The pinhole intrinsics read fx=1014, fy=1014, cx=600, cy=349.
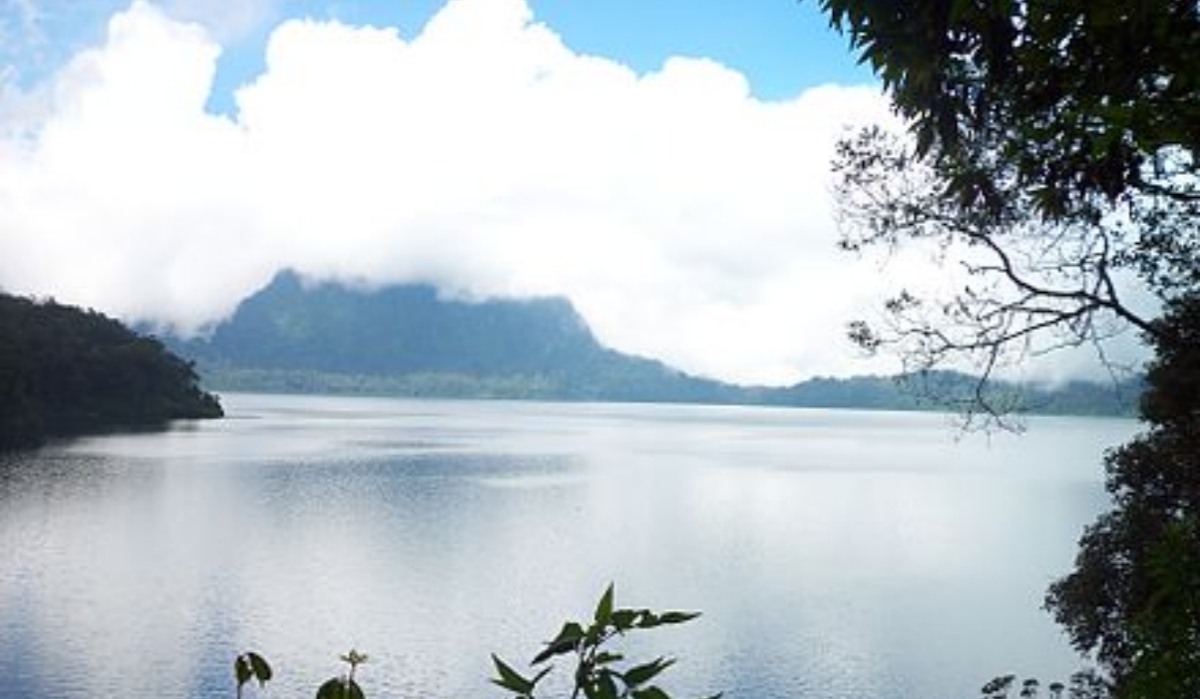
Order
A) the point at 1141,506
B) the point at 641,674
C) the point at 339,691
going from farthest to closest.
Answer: the point at 1141,506 → the point at 339,691 → the point at 641,674

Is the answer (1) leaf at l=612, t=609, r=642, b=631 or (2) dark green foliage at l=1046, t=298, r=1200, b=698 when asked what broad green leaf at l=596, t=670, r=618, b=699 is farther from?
(2) dark green foliage at l=1046, t=298, r=1200, b=698

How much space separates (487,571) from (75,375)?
9366 cm

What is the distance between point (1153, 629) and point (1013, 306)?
443 centimetres

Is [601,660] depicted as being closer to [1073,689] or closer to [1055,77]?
[1055,77]

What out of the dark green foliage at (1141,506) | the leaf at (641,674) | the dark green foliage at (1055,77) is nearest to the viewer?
the leaf at (641,674)

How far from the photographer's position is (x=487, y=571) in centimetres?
4788

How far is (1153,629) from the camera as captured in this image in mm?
6141

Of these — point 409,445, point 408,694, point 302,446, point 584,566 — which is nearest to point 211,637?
point 408,694

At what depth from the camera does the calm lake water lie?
31953 millimetres

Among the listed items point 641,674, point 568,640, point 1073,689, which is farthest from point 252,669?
point 1073,689

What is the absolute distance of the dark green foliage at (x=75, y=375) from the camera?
101 meters

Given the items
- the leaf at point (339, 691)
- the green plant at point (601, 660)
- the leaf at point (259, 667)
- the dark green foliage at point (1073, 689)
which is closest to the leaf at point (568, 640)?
the green plant at point (601, 660)

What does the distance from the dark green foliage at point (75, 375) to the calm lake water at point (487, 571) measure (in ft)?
30.7

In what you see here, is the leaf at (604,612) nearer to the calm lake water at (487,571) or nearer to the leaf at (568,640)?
the leaf at (568,640)
